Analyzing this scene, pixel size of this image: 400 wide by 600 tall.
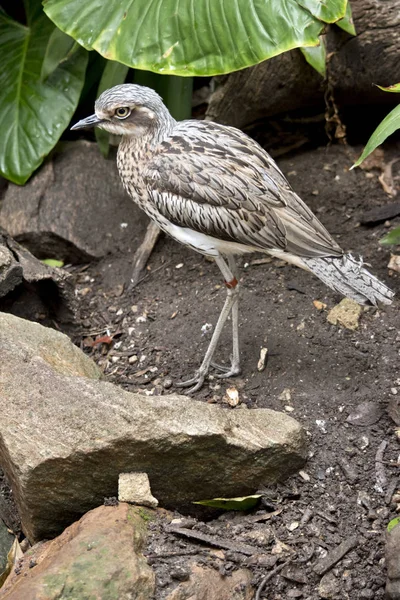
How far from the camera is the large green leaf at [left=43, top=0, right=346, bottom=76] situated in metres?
4.38

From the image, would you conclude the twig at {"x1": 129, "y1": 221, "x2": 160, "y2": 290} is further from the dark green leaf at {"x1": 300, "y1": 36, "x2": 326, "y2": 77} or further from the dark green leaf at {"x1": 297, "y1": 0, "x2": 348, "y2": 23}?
the dark green leaf at {"x1": 297, "y1": 0, "x2": 348, "y2": 23}

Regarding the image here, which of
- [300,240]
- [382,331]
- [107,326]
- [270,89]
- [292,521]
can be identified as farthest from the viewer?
[270,89]

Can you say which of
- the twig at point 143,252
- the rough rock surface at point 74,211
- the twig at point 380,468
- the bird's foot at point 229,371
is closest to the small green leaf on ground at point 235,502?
the twig at point 380,468

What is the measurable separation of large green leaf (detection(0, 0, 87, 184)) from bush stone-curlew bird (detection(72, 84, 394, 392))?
1404 mm

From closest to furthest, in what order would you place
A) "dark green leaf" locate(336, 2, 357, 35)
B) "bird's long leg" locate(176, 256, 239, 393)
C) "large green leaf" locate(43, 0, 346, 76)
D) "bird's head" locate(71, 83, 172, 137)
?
1. "bird's head" locate(71, 83, 172, 137)
2. "bird's long leg" locate(176, 256, 239, 393)
3. "large green leaf" locate(43, 0, 346, 76)
4. "dark green leaf" locate(336, 2, 357, 35)

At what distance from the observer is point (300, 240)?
4055 millimetres

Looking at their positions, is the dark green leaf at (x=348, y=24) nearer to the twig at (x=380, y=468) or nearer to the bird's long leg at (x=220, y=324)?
the bird's long leg at (x=220, y=324)

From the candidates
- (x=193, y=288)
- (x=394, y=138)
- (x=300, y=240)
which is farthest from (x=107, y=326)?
(x=394, y=138)

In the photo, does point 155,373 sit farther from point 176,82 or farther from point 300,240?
point 176,82

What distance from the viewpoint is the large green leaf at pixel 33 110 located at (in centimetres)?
556

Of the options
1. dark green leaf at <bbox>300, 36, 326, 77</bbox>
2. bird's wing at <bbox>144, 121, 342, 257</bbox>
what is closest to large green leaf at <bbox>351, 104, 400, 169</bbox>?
bird's wing at <bbox>144, 121, 342, 257</bbox>

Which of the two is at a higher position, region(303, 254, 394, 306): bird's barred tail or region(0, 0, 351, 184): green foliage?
region(0, 0, 351, 184): green foliage

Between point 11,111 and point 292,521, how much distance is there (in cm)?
363

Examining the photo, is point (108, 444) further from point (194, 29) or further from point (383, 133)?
point (194, 29)
